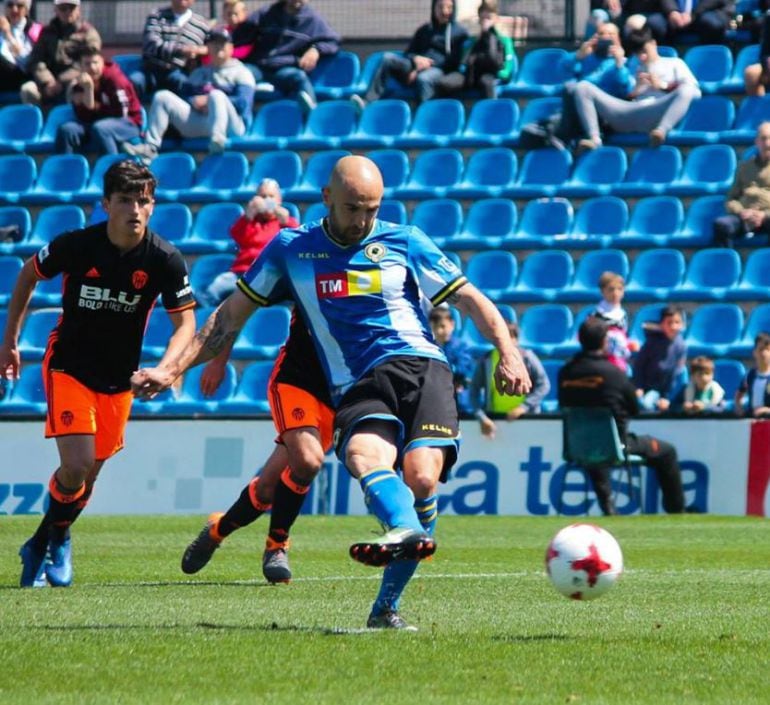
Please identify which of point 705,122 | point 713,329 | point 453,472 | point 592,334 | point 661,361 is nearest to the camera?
point 592,334

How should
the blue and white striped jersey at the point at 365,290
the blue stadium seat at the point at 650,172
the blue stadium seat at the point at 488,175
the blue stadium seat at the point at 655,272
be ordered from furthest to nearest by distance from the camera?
the blue stadium seat at the point at 488,175 < the blue stadium seat at the point at 650,172 < the blue stadium seat at the point at 655,272 < the blue and white striped jersey at the point at 365,290

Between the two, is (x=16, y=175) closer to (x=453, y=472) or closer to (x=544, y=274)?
(x=544, y=274)

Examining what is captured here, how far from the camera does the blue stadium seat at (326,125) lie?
2295 cm

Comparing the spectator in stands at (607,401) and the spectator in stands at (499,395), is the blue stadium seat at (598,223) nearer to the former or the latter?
the spectator in stands at (499,395)

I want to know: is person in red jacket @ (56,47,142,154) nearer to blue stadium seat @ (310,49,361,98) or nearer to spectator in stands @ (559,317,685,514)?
blue stadium seat @ (310,49,361,98)

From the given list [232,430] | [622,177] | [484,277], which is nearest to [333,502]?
[232,430]

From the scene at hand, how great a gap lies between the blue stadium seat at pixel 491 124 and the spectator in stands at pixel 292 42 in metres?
2.27

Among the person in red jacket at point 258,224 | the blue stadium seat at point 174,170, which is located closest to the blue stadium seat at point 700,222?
the person in red jacket at point 258,224

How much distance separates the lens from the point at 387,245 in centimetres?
763

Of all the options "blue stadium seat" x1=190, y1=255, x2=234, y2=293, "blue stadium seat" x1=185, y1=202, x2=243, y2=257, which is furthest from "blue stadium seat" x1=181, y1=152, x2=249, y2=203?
"blue stadium seat" x1=190, y1=255, x2=234, y2=293

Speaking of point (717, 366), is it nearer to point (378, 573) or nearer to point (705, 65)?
point (705, 65)

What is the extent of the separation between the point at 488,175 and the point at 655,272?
2.81 metres

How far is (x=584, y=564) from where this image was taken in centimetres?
720

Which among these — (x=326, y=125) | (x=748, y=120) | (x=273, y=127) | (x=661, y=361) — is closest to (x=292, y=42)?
(x=273, y=127)
